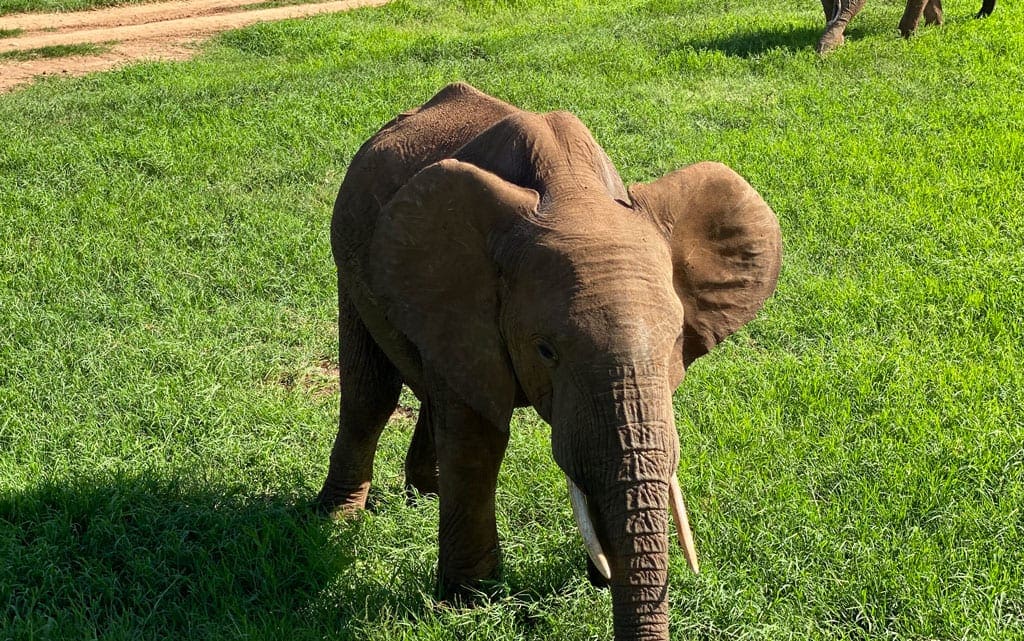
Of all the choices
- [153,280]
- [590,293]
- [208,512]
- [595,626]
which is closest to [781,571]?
[595,626]

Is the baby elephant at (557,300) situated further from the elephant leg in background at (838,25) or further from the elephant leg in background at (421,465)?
the elephant leg in background at (838,25)

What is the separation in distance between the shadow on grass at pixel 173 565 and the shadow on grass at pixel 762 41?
8.98 m

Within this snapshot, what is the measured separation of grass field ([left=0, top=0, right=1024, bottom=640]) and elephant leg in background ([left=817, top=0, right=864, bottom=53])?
0.35 m

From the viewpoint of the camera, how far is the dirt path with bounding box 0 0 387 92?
1291 centimetres

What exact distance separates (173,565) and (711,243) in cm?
270

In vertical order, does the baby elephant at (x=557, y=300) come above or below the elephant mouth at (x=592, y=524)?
above

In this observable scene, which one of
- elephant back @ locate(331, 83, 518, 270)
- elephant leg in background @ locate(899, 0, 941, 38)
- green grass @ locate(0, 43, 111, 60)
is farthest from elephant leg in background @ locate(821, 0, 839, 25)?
elephant back @ locate(331, 83, 518, 270)

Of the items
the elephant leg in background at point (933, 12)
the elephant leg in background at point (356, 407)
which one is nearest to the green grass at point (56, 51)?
the elephant leg in background at point (933, 12)

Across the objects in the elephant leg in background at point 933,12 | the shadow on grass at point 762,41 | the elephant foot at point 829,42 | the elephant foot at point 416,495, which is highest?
the elephant leg in background at point 933,12

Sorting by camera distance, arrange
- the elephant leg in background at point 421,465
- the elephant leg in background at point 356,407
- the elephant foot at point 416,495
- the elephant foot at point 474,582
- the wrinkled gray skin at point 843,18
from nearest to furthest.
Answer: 1. the elephant foot at point 474,582
2. the elephant leg in background at point 356,407
3. the elephant leg in background at point 421,465
4. the elephant foot at point 416,495
5. the wrinkled gray skin at point 843,18

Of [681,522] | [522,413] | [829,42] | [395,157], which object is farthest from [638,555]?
[829,42]

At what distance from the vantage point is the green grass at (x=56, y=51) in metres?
13.1

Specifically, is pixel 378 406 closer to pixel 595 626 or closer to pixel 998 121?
pixel 595 626

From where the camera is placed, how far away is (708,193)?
355 cm
